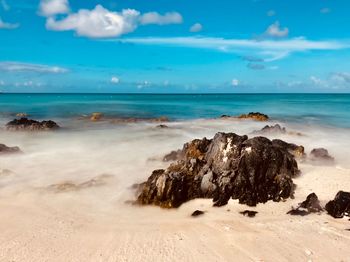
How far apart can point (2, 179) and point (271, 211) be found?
46.9ft

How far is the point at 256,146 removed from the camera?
18.5 m

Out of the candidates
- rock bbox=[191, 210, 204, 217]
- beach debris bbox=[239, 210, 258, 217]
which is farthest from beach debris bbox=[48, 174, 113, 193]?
beach debris bbox=[239, 210, 258, 217]

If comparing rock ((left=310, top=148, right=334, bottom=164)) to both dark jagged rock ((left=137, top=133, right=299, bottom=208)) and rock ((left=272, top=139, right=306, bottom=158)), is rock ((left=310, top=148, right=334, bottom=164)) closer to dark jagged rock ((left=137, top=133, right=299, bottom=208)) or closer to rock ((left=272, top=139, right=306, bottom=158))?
rock ((left=272, top=139, right=306, bottom=158))

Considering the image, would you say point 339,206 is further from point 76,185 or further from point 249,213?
point 76,185

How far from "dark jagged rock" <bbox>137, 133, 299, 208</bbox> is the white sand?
501mm

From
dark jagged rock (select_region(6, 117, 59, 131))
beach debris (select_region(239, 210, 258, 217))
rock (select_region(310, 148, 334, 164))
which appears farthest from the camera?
dark jagged rock (select_region(6, 117, 59, 131))

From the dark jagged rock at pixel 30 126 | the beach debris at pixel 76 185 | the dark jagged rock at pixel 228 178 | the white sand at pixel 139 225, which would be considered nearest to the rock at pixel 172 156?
the white sand at pixel 139 225

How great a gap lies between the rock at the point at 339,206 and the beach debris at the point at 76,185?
36.4ft

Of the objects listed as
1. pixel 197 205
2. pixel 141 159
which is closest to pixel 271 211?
pixel 197 205

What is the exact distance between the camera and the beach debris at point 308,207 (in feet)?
51.5

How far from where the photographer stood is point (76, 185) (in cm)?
1989

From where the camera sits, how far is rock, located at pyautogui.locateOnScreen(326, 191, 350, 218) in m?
15.2

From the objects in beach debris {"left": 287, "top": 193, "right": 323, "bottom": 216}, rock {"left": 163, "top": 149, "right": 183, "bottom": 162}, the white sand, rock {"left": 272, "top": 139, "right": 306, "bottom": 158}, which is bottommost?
the white sand

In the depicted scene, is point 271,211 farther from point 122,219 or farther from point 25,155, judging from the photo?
point 25,155
